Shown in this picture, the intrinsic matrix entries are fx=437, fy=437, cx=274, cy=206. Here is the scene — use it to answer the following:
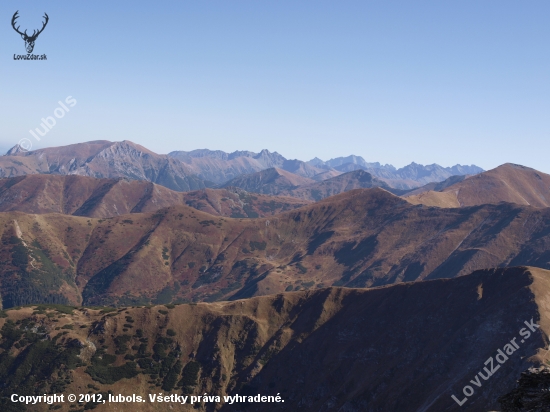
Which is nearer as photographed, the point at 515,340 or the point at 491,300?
the point at 515,340

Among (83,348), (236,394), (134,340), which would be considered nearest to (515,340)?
(236,394)

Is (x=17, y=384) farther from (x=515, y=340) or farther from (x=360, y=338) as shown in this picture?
(x=515, y=340)

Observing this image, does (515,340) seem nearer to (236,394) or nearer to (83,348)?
(236,394)

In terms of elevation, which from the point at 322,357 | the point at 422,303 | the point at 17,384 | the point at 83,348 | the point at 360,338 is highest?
the point at 422,303

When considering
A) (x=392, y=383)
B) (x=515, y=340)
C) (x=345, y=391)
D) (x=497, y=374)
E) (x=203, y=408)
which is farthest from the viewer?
(x=203, y=408)

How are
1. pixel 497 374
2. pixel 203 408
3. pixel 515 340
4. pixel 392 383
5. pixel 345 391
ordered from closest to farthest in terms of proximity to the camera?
pixel 497 374 < pixel 515 340 < pixel 392 383 < pixel 345 391 < pixel 203 408

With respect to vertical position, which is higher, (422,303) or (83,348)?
(422,303)
